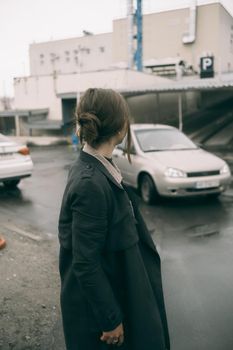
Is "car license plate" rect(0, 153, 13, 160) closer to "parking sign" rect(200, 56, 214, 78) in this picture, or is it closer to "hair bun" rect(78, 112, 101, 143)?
"hair bun" rect(78, 112, 101, 143)

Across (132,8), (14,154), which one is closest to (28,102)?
(132,8)

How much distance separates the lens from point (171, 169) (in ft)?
23.4

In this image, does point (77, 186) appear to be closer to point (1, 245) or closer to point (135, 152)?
point (1, 245)

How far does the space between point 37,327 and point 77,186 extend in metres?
2.04

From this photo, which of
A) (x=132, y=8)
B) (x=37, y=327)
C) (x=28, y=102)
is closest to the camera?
(x=37, y=327)

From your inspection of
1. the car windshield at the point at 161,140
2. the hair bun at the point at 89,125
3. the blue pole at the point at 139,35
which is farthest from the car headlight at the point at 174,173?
the blue pole at the point at 139,35

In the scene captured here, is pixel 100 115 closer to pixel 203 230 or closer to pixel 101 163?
pixel 101 163

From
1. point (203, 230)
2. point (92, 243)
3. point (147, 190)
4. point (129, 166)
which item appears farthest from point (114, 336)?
point (129, 166)

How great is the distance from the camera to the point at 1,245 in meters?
4.77

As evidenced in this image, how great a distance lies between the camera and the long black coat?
63.5 inches

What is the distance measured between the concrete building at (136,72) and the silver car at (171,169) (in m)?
8.33

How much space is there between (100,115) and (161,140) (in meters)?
6.82

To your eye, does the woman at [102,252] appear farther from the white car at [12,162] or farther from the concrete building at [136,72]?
the concrete building at [136,72]

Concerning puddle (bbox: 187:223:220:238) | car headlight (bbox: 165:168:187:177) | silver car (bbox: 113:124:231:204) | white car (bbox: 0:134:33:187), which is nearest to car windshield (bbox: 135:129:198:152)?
silver car (bbox: 113:124:231:204)
